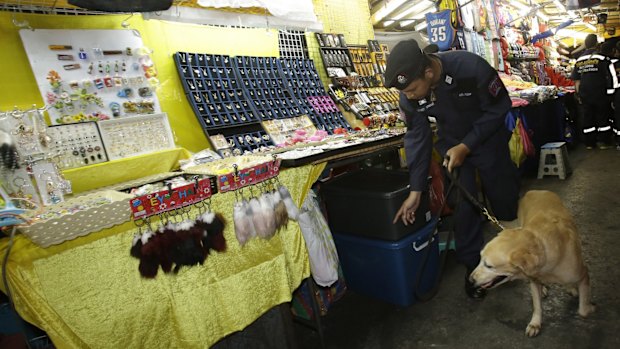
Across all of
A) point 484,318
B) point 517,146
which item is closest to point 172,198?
point 484,318

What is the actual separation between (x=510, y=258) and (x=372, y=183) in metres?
1.16

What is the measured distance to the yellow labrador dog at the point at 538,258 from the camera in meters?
1.81

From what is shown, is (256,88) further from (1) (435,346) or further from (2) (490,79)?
(1) (435,346)

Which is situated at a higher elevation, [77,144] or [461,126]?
[77,144]

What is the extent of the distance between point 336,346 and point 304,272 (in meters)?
0.61

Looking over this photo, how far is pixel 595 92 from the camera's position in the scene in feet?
21.4

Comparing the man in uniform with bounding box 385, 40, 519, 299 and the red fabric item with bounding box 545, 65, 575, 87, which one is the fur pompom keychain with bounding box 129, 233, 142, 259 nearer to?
the man in uniform with bounding box 385, 40, 519, 299

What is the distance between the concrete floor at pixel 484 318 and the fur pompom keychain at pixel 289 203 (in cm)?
98

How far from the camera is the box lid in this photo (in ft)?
8.26

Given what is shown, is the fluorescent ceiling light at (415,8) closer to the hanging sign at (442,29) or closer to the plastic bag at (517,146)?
the hanging sign at (442,29)

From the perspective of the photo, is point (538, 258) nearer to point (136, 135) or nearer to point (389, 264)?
point (389, 264)

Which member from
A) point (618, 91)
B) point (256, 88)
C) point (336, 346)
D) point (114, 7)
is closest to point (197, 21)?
point (256, 88)

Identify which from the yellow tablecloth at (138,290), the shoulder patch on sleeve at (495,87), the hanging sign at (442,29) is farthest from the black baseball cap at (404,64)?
the hanging sign at (442,29)

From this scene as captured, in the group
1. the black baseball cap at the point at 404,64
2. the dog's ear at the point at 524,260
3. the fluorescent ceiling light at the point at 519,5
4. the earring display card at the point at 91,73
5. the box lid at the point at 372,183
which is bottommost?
the dog's ear at the point at 524,260
